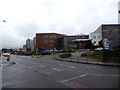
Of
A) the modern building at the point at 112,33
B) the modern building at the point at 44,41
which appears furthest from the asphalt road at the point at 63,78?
the modern building at the point at 44,41

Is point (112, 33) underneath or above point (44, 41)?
above

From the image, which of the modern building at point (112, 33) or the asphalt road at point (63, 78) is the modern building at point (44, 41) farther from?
the asphalt road at point (63, 78)

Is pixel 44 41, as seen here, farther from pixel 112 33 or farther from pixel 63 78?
pixel 63 78

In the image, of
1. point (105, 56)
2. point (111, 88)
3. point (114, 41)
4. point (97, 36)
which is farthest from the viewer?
point (97, 36)

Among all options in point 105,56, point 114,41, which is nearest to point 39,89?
point 105,56

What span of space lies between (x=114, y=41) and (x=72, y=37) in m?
46.9

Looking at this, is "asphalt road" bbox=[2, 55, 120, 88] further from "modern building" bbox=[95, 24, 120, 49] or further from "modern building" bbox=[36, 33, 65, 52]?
"modern building" bbox=[36, 33, 65, 52]

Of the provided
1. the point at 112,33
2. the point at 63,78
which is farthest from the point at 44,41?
the point at 63,78

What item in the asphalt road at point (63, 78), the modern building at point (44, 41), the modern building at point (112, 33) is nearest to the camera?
the asphalt road at point (63, 78)

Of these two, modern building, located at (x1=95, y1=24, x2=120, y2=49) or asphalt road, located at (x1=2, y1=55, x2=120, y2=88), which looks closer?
asphalt road, located at (x1=2, y1=55, x2=120, y2=88)

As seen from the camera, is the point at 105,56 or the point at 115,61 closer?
the point at 115,61

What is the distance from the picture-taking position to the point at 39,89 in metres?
6.86

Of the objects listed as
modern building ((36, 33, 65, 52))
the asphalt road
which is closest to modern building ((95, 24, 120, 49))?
the asphalt road

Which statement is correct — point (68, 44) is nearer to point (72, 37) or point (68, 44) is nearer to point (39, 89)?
point (72, 37)
